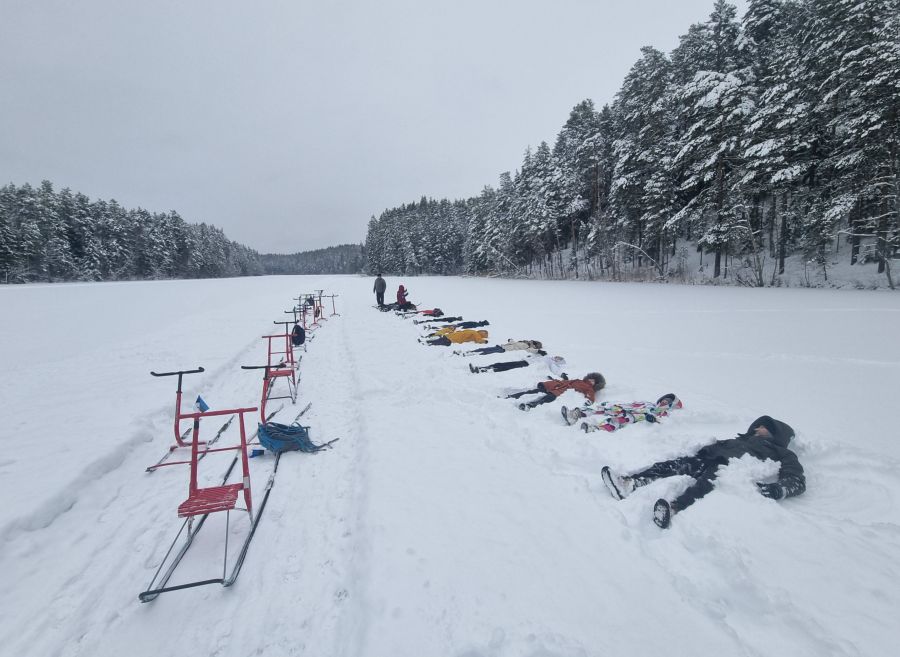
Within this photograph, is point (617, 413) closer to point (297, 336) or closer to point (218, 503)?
point (218, 503)

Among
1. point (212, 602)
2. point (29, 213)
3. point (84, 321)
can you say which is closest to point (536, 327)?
point (212, 602)

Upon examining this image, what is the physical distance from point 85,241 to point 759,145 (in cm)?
7661

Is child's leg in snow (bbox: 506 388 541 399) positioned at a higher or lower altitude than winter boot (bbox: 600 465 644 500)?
higher

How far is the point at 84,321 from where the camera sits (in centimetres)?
1538

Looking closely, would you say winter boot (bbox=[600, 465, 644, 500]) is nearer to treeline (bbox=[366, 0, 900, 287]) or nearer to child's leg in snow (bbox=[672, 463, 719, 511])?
child's leg in snow (bbox=[672, 463, 719, 511])

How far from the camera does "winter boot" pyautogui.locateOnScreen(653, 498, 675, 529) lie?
3.09m

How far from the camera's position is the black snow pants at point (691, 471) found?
3.43 m

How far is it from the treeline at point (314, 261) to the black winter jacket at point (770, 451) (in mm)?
147223

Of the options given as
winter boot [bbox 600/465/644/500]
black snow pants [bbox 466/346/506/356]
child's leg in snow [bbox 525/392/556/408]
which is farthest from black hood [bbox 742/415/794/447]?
black snow pants [bbox 466/346/506/356]

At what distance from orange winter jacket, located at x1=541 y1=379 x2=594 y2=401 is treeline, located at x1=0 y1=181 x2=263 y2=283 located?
65.2 meters

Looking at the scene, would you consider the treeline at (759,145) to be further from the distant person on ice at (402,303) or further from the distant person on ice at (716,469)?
the distant person on ice at (716,469)

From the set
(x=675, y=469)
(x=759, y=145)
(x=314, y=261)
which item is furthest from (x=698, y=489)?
(x=314, y=261)

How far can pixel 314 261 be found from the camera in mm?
174250

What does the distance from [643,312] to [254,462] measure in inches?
536
